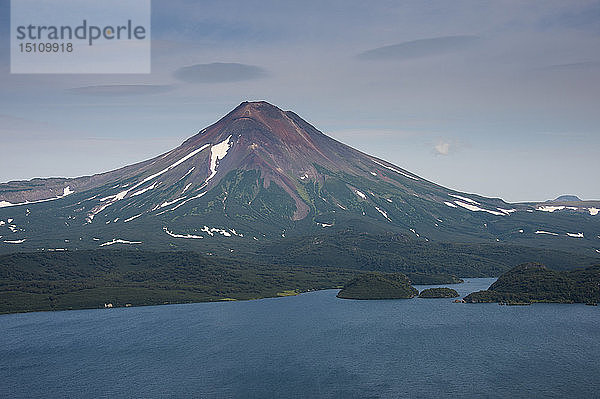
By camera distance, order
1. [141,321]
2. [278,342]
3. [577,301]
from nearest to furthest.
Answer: [278,342]
[141,321]
[577,301]

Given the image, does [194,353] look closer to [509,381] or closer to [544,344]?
[509,381]

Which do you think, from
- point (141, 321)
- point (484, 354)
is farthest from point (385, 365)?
point (141, 321)

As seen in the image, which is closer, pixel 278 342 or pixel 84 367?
pixel 84 367

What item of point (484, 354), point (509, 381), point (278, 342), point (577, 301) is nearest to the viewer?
point (509, 381)

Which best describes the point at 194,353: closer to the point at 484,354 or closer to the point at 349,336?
the point at 349,336

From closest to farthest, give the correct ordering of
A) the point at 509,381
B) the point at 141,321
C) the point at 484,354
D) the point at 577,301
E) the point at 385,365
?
the point at 509,381 < the point at 385,365 < the point at 484,354 < the point at 141,321 < the point at 577,301

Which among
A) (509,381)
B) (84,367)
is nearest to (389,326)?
(509,381)
